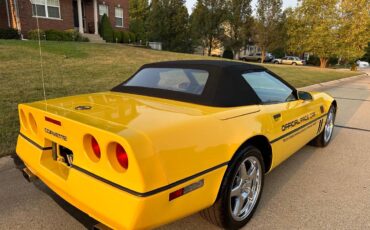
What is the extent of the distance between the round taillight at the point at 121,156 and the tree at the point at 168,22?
29741mm

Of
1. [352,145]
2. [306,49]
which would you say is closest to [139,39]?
[306,49]

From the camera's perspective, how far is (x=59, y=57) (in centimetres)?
1040

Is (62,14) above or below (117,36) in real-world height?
above

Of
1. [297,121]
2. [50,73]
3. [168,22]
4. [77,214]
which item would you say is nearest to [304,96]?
[297,121]

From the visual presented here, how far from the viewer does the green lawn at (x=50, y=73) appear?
5.15m

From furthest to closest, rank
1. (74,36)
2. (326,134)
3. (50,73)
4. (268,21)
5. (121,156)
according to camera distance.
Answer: (268,21)
(74,36)
(50,73)
(326,134)
(121,156)

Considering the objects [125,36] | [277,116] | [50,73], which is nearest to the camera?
[277,116]

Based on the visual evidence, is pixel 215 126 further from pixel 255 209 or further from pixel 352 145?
pixel 352 145

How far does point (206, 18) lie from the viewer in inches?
1415

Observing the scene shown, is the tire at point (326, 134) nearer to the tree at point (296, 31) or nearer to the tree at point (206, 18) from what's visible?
the tree at point (296, 31)

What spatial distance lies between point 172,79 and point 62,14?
18607mm

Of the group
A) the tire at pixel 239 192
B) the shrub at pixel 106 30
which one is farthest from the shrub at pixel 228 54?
the tire at pixel 239 192

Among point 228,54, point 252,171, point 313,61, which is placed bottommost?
point 313,61

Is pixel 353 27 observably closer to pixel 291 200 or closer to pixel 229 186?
pixel 291 200
